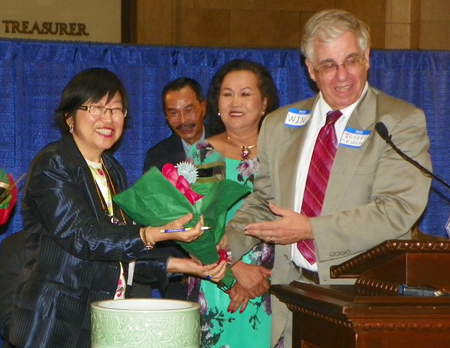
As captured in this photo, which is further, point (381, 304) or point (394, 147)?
point (394, 147)

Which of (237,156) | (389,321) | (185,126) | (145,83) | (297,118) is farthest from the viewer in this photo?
(145,83)

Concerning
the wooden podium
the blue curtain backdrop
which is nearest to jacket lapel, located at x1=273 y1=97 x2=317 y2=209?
the wooden podium

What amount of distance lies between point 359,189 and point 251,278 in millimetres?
885

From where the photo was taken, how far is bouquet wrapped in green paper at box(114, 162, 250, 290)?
2539 millimetres

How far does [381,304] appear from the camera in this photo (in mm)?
1979

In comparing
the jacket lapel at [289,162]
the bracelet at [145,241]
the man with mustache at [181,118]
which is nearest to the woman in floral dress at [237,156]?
the jacket lapel at [289,162]

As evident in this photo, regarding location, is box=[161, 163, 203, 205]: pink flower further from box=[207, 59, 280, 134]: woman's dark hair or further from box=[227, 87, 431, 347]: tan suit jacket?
box=[207, 59, 280, 134]: woman's dark hair

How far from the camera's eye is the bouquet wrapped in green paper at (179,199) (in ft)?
8.33

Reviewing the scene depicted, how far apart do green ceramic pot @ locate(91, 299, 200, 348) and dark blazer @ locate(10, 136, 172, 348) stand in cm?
Result: 80

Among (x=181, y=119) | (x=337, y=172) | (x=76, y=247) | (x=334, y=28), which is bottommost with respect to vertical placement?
(x=76, y=247)

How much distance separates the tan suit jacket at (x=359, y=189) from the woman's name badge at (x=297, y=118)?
0.02 metres

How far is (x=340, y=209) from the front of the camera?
114 inches

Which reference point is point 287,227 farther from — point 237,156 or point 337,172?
point 237,156

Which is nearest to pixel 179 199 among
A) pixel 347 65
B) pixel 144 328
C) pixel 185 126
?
pixel 144 328
